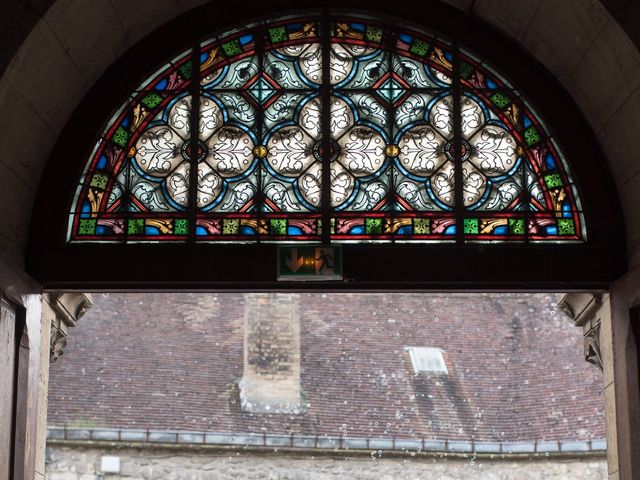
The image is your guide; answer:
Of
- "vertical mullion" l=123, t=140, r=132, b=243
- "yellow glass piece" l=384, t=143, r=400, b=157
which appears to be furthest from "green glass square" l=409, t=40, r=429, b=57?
"vertical mullion" l=123, t=140, r=132, b=243

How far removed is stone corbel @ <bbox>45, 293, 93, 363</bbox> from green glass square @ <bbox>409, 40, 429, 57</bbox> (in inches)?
104

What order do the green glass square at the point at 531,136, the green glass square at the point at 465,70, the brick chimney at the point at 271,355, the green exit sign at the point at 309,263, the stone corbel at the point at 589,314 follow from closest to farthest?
the green exit sign at the point at 309,263, the green glass square at the point at 531,136, the green glass square at the point at 465,70, the stone corbel at the point at 589,314, the brick chimney at the point at 271,355

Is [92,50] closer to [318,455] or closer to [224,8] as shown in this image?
[224,8]

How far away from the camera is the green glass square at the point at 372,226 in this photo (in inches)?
341

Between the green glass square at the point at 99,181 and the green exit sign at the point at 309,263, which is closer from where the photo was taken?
the green exit sign at the point at 309,263

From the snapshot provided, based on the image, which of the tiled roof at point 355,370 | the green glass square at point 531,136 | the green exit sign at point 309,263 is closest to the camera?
the green exit sign at point 309,263

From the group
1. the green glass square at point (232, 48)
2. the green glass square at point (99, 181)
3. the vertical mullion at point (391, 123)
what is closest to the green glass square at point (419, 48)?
the vertical mullion at point (391, 123)

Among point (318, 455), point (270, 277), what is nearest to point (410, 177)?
point (270, 277)

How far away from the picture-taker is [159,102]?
353 inches

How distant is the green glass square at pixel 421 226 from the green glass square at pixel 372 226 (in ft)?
0.65

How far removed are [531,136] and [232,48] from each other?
5.98 feet

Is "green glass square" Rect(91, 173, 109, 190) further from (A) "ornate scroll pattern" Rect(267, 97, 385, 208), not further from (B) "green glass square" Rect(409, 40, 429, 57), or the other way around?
(B) "green glass square" Rect(409, 40, 429, 57)

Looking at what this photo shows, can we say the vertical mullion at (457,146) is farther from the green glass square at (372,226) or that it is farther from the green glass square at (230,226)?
the green glass square at (230,226)

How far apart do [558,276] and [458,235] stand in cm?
61
